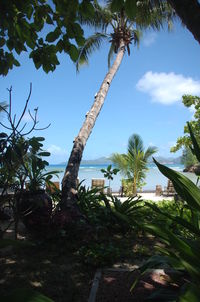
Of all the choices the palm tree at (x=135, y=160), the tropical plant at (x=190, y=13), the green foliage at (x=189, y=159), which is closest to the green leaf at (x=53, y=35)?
the tropical plant at (x=190, y=13)

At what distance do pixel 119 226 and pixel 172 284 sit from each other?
214 cm

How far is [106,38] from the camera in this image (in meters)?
9.84

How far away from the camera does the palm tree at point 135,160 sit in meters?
11.1

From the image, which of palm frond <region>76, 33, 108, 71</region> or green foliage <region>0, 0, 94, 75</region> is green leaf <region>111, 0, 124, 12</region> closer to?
green foliage <region>0, 0, 94, 75</region>

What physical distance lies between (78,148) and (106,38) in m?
6.42

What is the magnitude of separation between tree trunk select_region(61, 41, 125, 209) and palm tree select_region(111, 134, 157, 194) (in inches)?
175

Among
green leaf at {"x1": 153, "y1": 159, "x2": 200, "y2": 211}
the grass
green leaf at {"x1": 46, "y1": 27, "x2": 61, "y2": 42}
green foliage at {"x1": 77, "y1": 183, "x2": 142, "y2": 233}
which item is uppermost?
green leaf at {"x1": 46, "y1": 27, "x2": 61, "y2": 42}

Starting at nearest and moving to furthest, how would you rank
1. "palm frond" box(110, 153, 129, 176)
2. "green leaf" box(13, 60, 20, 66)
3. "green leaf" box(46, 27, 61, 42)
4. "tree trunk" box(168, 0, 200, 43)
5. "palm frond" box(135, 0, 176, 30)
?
"tree trunk" box(168, 0, 200, 43) → "green leaf" box(46, 27, 61, 42) → "green leaf" box(13, 60, 20, 66) → "palm frond" box(135, 0, 176, 30) → "palm frond" box(110, 153, 129, 176)

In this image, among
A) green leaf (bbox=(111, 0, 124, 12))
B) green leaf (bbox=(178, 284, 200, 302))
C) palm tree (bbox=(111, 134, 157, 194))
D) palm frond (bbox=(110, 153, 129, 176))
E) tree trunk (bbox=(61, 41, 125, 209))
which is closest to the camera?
green leaf (bbox=(178, 284, 200, 302))

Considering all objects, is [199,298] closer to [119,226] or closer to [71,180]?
[119,226]

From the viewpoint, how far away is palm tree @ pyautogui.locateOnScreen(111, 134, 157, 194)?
11.1m

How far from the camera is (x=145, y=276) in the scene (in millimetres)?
2492

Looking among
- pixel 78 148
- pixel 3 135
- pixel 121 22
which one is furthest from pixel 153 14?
pixel 3 135

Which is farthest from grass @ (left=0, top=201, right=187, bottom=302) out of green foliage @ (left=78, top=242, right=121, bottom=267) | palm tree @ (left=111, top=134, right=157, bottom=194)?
palm tree @ (left=111, top=134, right=157, bottom=194)
